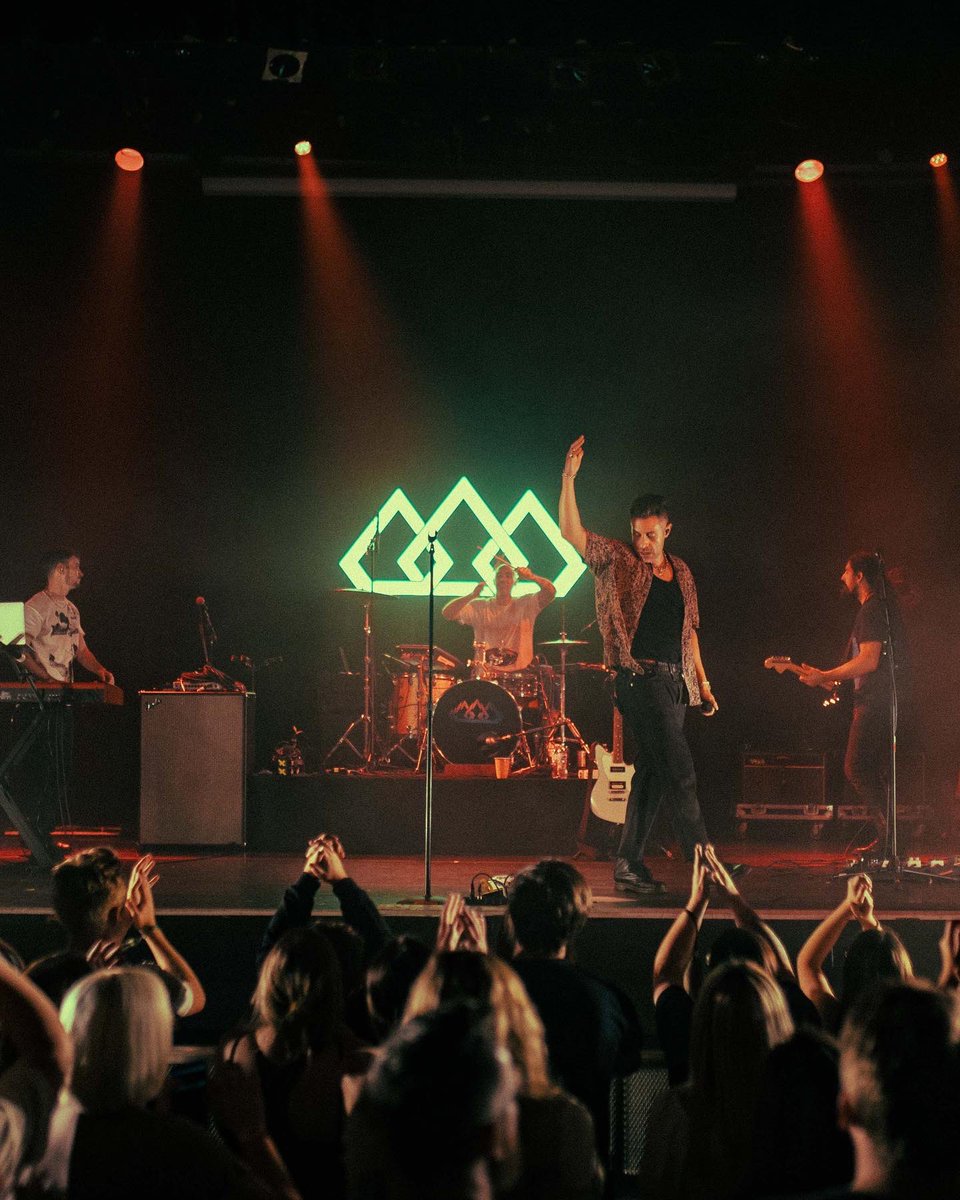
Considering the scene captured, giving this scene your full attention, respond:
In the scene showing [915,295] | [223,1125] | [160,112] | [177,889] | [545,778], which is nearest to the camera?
[223,1125]

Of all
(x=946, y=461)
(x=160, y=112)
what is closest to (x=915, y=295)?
(x=946, y=461)

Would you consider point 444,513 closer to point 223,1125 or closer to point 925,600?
point 925,600

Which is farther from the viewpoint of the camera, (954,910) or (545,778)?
(545,778)

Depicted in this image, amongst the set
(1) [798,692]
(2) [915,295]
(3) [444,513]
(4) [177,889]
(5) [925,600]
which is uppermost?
(2) [915,295]

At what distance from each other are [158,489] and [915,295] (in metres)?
6.46

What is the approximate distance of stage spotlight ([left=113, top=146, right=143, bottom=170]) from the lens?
10.0 meters

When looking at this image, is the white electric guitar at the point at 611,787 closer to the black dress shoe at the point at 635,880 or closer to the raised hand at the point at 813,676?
the raised hand at the point at 813,676

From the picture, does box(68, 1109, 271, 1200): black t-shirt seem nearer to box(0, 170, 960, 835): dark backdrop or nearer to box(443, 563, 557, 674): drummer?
box(443, 563, 557, 674): drummer

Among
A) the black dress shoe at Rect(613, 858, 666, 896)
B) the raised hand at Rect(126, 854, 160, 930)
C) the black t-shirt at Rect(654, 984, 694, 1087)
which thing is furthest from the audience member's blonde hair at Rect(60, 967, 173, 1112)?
the black dress shoe at Rect(613, 858, 666, 896)

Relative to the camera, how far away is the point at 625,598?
262 inches

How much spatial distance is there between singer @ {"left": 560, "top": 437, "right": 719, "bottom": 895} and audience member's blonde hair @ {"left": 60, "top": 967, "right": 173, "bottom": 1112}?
455 cm

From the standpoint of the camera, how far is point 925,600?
11.0m

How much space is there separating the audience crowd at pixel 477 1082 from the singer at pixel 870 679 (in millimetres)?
5084

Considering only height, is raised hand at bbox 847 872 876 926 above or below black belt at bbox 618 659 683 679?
below
